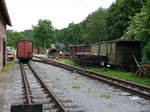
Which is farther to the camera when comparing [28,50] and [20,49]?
[28,50]

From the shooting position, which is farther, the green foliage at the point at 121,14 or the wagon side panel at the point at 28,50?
the green foliage at the point at 121,14

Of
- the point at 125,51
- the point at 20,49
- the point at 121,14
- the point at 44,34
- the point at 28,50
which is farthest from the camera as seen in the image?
the point at 44,34

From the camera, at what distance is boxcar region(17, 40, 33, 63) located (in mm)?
33094

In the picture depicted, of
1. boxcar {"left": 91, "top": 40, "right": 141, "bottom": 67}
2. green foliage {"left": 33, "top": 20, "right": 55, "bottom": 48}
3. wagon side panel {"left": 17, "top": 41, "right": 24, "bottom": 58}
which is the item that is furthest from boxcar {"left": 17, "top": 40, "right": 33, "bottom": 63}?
green foliage {"left": 33, "top": 20, "right": 55, "bottom": 48}

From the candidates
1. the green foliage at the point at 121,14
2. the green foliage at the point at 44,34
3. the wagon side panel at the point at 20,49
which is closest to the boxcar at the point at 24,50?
the wagon side panel at the point at 20,49

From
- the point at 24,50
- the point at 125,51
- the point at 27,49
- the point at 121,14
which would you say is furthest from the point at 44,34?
the point at 125,51

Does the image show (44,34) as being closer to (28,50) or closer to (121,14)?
(121,14)

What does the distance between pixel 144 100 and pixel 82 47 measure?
2875 cm

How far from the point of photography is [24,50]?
3344 cm

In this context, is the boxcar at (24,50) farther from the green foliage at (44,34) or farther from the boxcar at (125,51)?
the green foliage at (44,34)

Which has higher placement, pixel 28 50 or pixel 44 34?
pixel 44 34

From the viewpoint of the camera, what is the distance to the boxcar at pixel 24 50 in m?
33.1

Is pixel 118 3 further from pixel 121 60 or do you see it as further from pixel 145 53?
pixel 145 53

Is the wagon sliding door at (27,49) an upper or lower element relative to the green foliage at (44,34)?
lower
